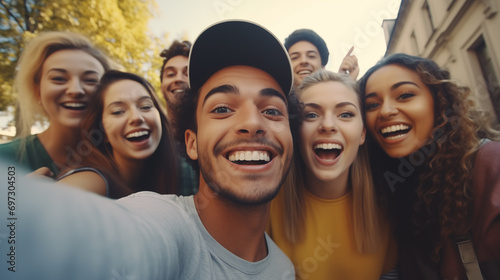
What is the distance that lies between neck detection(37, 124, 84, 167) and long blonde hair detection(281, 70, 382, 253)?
7.57 feet

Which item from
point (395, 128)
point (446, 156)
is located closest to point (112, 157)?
point (395, 128)

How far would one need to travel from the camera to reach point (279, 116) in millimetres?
1894

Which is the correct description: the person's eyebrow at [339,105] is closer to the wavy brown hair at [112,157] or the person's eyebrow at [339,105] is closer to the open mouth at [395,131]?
the open mouth at [395,131]

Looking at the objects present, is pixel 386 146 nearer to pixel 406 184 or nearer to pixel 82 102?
pixel 406 184

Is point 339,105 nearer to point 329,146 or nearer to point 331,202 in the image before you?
point 329,146

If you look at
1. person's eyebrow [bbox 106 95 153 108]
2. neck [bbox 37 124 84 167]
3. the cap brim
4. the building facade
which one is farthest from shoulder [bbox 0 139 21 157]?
the building facade

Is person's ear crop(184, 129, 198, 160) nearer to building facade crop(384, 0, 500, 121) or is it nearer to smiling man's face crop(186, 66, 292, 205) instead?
smiling man's face crop(186, 66, 292, 205)

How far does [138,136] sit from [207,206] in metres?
1.56

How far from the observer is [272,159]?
1.75m

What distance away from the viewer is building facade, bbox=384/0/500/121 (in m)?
7.63

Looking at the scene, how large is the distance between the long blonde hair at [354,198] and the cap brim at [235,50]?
60cm

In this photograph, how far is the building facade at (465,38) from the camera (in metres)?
7.63

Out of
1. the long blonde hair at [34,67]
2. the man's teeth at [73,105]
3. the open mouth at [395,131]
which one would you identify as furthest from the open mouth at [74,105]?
the open mouth at [395,131]

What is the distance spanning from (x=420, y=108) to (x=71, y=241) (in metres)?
2.67
